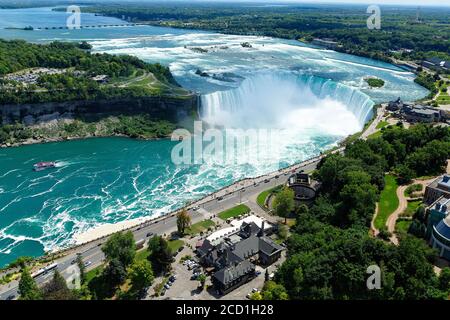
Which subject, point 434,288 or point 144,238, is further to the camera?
point 144,238

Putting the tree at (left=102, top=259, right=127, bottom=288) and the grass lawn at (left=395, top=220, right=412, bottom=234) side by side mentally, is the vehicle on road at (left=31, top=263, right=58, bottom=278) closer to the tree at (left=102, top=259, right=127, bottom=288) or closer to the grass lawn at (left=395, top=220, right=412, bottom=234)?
the tree at (left=102, top=259, right=127, bottom=288)

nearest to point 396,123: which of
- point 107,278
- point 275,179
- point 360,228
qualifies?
point 275,179

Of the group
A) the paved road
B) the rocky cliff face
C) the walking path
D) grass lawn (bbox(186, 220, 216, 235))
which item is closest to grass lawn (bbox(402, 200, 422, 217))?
the walking path

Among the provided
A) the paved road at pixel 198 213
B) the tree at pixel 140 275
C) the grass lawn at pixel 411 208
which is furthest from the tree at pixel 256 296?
the grass lawn at pixel 411 208

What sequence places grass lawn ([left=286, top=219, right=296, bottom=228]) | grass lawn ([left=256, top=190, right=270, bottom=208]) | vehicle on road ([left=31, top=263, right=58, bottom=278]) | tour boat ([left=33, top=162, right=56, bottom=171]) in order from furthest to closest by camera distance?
tour boat ([left=33, top=162, right=56, bottom=171]) → grass lawn ([left=256, top=190, right=270, bottom=208]) → grass lawn ([left=286, top=219, right=296, bottom=228]) → vehicle on road ([left=31, top=263, right=58, bottom=278])

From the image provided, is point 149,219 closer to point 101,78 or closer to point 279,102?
point 279,102

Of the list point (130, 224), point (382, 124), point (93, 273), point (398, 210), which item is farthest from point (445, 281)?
point (382, 124)
